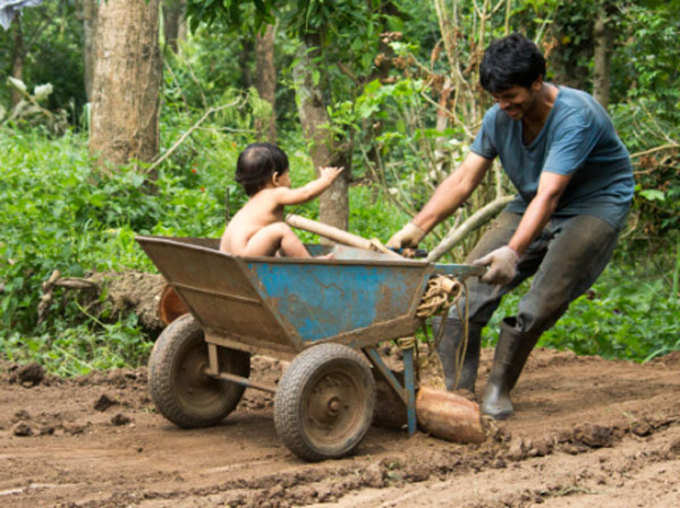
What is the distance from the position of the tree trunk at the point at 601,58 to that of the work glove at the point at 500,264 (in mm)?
4379

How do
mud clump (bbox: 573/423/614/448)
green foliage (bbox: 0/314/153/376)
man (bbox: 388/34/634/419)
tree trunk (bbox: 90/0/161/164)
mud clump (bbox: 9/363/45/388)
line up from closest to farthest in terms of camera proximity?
1. mud clump (bbox: 573/423/614/448)
2. man (bbox: 388/34/634/419)
3. mud clump (bbox: 9/363/45/388)
4. green foliage (bbox: 0/314/153/376)
5. tree trunk (bbox: 90/0/161/164)

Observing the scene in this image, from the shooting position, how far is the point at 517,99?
4.10m

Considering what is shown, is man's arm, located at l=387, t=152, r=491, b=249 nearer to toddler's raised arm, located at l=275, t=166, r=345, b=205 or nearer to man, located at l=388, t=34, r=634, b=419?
man, located at l=388, t=34, r=634, b=419

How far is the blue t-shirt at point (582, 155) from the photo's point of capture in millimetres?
4168

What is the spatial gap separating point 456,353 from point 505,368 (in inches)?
11.5

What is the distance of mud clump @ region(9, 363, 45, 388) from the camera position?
5.09 meters

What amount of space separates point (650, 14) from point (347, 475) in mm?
5643

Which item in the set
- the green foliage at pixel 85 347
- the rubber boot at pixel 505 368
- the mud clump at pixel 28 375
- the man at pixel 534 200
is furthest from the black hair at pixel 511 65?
the mud clump at pixel 28 375

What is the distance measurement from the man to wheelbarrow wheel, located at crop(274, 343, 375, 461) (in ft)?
2.60

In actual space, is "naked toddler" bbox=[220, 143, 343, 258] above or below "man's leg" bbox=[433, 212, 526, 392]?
above

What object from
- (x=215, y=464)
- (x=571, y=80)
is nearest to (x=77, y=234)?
(x=215, y=464)

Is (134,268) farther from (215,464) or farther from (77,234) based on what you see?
(215,464)

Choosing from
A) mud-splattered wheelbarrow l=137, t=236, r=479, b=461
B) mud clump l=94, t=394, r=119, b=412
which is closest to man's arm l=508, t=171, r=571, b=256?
mud-splattered wheelbarrow l=137, t=236, r=479, b=461

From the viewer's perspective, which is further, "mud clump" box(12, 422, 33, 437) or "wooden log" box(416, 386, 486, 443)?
"mud clump" box(12, 422, 33, 437)
